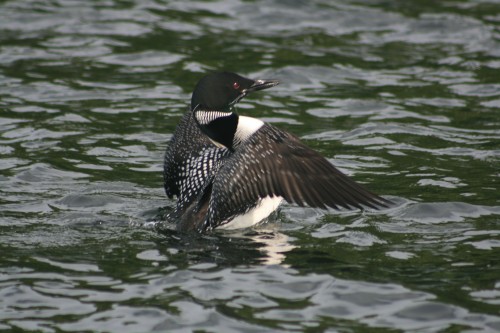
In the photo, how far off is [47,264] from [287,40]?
6371 millimetres

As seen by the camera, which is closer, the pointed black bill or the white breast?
the white breast

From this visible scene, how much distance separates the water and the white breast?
10 centimetres

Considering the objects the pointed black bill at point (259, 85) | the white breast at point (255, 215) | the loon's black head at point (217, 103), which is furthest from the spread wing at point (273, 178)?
the pointed black bill at point (259, 85)

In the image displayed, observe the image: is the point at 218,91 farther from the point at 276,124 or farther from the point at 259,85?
the point at 276,124

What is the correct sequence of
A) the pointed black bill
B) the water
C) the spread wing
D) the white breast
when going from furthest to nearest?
the pointed black bill, the white breast, the spread wing, the water

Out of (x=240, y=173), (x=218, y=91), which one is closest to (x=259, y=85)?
(x=218, y=91)

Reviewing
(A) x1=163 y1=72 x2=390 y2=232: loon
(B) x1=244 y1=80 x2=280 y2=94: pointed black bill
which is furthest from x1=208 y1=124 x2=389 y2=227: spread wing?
(B) x1=244 y1=80 x2=280 y2=94: pointed black bill

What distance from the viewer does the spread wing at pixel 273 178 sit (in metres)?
6.29

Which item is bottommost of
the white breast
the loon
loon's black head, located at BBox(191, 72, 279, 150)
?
the white breast

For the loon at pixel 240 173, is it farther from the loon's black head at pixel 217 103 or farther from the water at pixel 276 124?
the water at pixel 276 124

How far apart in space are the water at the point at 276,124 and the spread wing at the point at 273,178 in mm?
277

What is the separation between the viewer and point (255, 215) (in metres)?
6.73

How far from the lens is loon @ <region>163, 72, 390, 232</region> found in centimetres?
630

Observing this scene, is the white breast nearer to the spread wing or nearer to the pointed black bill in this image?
the spread wing
